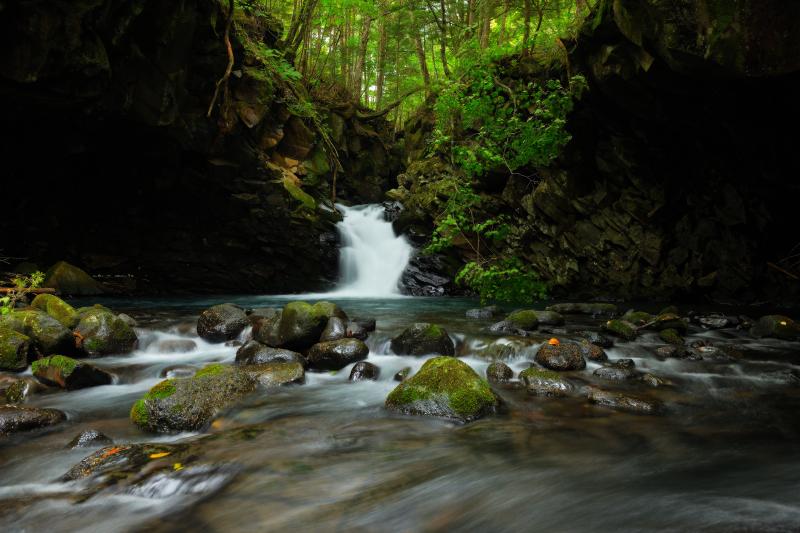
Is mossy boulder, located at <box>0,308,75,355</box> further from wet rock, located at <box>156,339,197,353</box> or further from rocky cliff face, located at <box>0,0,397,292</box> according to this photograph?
rocky cliff face, located at <box>0,0,397,292</box>

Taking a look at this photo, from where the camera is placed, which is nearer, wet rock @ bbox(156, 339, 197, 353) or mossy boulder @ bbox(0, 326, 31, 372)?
mossy boulder @ bbox(0, 326, 31, 372)

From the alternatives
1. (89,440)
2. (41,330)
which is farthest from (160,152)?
(89,440)

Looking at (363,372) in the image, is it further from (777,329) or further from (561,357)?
(777,329)

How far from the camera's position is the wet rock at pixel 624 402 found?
4512mm

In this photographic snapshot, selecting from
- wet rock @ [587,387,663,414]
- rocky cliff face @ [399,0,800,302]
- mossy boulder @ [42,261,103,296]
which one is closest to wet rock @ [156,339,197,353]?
wet rock @ [587,387,663,414]

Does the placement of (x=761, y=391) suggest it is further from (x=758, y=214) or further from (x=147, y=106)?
(x=147, y=106)

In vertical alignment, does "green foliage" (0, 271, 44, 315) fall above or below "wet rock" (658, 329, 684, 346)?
above

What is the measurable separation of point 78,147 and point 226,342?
869cm

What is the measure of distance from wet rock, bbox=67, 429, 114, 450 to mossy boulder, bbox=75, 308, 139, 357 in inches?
140

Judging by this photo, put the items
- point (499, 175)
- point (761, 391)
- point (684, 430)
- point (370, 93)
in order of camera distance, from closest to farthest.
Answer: point (684, 430), point (761, 391), point (499, 175), point (370, 93)

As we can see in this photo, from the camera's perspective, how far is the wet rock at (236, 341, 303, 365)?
20.5 ft

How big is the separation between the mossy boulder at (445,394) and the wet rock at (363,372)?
121 centimetres

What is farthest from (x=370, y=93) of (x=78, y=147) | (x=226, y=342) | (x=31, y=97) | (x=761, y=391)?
(x=761, y=391)

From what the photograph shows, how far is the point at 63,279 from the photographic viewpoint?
13.9m
